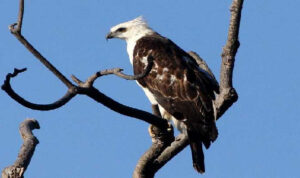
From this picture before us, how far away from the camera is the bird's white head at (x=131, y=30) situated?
11781mm

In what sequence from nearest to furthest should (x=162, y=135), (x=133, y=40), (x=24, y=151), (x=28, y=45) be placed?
(x=28, y=45), (x=24, y=151), (x=162, y=135), (x=133, y=40)

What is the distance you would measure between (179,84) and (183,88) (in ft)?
0.35

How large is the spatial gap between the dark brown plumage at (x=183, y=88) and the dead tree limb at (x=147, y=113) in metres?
0.31

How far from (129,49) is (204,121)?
2.62 metres

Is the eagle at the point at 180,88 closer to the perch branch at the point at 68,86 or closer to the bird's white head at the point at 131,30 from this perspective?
the bird's white head at the point at 131,30

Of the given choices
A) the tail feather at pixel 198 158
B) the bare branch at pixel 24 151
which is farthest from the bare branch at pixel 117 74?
the tail feather at pixel 198 158

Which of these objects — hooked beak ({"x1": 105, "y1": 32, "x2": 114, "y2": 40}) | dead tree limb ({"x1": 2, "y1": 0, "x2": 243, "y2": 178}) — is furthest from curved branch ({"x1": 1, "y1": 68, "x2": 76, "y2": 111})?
hooked beak ({"x1": 105, "y1": 32, "x2": 114, "y2": 40})

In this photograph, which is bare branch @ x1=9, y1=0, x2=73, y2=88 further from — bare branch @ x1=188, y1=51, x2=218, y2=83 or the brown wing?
bare branch @ x1=188, y1=51, x2=218, y2=83

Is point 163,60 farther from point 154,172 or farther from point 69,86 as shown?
point 69,86

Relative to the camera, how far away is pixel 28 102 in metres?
5.52

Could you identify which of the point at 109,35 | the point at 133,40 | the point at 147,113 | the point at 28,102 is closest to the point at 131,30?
the point at 133,40

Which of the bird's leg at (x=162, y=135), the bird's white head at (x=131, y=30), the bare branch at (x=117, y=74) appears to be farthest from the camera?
the bird's white head at (x=131, y=30)

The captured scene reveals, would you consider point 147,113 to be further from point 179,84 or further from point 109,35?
point 109,35

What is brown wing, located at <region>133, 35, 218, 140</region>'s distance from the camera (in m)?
9.61
